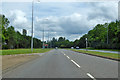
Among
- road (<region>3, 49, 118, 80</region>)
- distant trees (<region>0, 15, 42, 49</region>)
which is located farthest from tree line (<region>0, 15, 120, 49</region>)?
road (<region>3, 49, 118, 80</region>)

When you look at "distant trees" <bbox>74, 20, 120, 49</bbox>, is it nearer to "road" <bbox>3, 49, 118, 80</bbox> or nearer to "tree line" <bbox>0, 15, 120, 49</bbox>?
"tree line" <bbox>0, 15, 120, 49</bbox>

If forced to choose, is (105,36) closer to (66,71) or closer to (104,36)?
(104,36)

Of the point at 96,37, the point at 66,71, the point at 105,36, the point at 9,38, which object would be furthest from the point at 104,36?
the point at 66,71

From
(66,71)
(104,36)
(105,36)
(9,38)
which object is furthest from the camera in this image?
(9,38)

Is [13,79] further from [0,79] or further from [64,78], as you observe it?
[64,78]

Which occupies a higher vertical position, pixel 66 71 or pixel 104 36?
pixel 104 36

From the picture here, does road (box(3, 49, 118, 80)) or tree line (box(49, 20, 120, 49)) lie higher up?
tree line (box(49, 20, 120, 49))

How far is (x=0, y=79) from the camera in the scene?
8.77m

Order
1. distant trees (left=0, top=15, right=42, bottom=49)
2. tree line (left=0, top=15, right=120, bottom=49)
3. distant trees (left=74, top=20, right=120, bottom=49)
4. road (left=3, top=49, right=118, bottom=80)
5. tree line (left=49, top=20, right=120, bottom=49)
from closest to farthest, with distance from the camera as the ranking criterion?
road (left=3, top=49, right=118, bottom=80)
tree line (left=49, top=20, right=120, bottom=49)
distant trees (left=74, top=20, right=120, bottom=49)
tree line (left=0, top=15, right=120, bottom=49)
distant trees (left=0, top=15, right=42, bottom=49)

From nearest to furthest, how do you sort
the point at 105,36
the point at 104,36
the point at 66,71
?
the point at 66,71 < the point at 105,36 < the point at 104,36

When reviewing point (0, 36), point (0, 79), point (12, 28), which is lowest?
point (0, 79)

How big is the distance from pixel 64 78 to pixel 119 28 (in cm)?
6479

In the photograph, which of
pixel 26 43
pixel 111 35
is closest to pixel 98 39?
pixel 111 35

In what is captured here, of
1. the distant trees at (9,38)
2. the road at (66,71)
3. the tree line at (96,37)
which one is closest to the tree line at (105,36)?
the tree line at (96,37)
